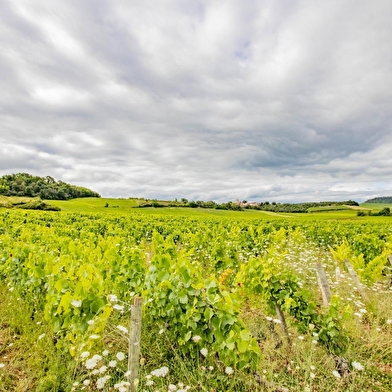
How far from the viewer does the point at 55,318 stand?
462 cm

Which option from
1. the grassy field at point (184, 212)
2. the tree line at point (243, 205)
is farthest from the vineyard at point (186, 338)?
the tree line at point (243, 205)

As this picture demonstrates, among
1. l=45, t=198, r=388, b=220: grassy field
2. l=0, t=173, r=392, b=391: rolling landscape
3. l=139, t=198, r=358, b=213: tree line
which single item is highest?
l=139, t=198, r=358, b=213: tree line

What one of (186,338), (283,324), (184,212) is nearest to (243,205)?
(184,212)

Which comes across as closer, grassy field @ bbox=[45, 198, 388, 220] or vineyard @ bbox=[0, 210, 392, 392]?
vineyard @ bbox=[0, 210, 392, 392]

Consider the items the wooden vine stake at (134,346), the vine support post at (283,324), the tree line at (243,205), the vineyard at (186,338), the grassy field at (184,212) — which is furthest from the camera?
the tree line at (243,205)

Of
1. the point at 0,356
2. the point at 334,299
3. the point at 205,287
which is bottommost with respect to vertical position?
the point at 0,356

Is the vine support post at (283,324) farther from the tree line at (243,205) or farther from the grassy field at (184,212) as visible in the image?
the tree line at (243,205)

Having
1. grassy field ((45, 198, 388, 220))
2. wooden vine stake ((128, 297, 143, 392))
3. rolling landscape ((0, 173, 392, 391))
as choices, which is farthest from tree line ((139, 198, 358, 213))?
wooden vine stake ((128, 297, 143, 392))

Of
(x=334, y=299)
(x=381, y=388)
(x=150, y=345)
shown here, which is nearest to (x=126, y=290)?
(x=150, y=345)

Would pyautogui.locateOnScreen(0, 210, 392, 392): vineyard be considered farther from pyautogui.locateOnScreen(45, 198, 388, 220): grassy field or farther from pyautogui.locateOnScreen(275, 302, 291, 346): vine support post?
pyautogui.locateOnScreen(45, 198, 388, 220): grassy field

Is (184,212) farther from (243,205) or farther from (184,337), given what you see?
(184,337)

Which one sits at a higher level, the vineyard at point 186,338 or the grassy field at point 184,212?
the grassy field at point 184,212

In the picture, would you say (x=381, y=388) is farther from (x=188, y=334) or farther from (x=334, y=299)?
(x=188, y=334)

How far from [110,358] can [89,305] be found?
1.11 metres
